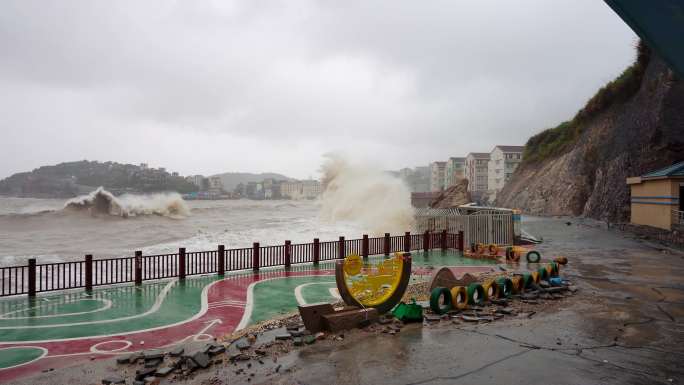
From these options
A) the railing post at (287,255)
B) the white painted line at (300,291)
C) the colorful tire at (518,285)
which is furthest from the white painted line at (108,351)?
the colorful tire at (518,285)

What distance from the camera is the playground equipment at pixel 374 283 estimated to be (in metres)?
7.99

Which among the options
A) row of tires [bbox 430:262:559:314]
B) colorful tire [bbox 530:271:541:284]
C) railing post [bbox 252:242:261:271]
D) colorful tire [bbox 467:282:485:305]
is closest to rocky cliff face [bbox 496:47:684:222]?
colorful tire [bbox 530:271:541:284]

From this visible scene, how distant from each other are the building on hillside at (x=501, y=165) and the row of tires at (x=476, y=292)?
7970cm

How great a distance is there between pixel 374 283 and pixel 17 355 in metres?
6.42

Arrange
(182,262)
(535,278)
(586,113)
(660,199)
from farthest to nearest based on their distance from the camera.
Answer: (586,113)
(660,199)
(182,262)
(535,278)

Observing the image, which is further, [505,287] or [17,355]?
[505,287]

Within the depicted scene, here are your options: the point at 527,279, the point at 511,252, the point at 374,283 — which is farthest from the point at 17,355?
the point at 511,252

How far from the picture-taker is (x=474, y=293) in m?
9.48

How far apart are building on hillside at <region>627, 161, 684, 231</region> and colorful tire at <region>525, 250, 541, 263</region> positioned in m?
9.57

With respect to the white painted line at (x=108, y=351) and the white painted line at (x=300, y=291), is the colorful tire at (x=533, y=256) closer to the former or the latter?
the white painted line at (x=300, y=291)

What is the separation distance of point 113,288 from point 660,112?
33523mm

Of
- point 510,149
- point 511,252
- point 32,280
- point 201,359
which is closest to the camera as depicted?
point 201,359

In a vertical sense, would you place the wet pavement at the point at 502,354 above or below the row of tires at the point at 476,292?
below

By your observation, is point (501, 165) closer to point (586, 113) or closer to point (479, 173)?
point (479, 173)
